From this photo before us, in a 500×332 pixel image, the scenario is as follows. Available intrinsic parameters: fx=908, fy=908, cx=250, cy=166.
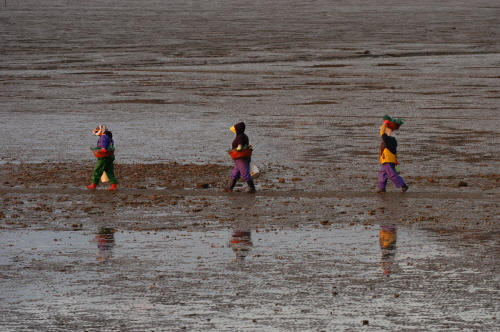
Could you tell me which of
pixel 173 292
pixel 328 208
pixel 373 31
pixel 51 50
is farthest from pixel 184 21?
pixel 173 292

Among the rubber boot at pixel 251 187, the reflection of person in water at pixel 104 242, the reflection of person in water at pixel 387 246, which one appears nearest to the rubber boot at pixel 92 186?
the rubber boot at pixel 251 187

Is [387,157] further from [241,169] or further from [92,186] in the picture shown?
[92,186]

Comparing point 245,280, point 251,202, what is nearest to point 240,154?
point 251,202

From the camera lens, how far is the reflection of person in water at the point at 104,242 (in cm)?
1046

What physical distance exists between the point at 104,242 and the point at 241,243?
5.53 ft

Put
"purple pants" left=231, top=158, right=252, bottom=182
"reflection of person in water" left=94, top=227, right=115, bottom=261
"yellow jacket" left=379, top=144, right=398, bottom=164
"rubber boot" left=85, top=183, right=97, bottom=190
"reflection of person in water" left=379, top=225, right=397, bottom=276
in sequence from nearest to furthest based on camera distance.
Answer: "reflection of person in water" left=379, top=225, right=397, bottom=276 → "reflection of person in water" left=94, top=227, right=115, bottom=261 → "yellow jacket" left=379, top=144, right=398, bottom=164 → "purple pants" left=231, top=158, right=252, bottom=182 → "rubber boot" left=85, top=183, right=97, bottom=190

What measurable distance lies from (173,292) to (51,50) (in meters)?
37.7

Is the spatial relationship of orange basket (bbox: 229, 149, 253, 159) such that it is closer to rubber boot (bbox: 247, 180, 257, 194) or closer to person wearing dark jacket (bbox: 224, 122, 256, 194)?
person wearing dark jacket (bbox: 224, 122, 256, 194)

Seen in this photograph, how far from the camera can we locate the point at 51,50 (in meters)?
44.9

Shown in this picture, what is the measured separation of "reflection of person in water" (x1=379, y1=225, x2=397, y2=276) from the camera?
32.6ft

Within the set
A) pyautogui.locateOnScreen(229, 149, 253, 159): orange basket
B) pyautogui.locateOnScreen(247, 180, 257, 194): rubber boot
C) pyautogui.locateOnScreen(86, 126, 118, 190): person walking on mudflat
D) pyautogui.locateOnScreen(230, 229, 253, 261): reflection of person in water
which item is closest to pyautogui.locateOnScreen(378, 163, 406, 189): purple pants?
pyautogui.locateOnScreen(247, 180, 257, 194): rubber boot

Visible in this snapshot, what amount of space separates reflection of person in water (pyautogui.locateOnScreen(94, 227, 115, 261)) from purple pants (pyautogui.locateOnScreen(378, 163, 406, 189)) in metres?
4.66

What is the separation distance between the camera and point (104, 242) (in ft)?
36.5

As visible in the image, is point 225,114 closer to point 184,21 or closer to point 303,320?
point 303,320
